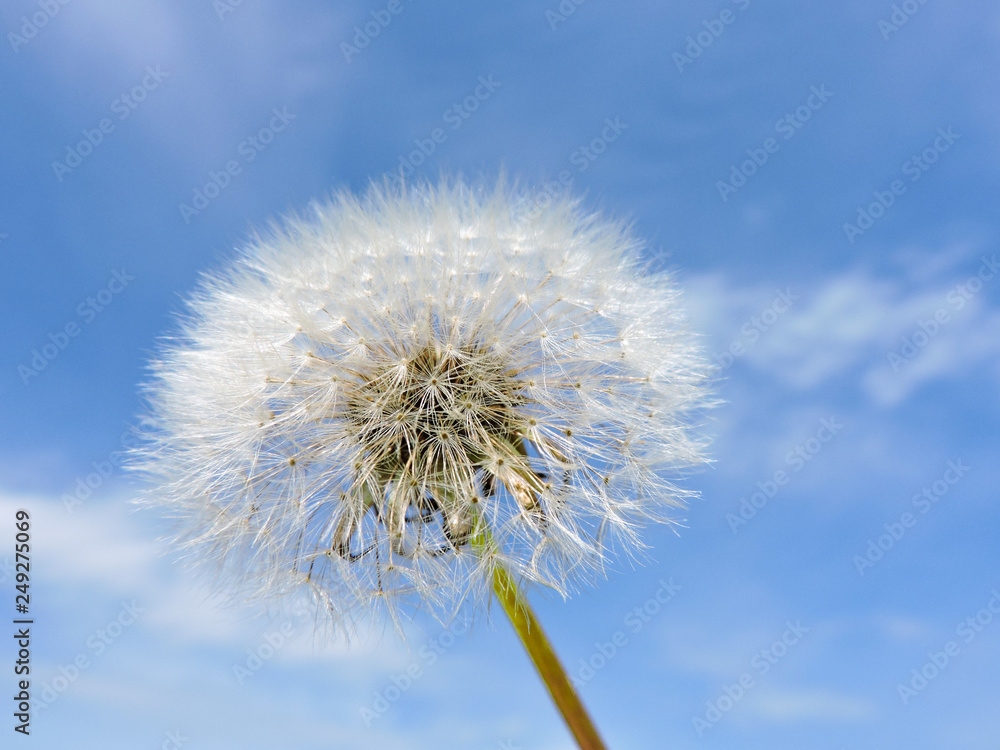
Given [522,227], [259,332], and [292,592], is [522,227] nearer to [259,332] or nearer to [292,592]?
[259,332]

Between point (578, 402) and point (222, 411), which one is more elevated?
point (222, 411)

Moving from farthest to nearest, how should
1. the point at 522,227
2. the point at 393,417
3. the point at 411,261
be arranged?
1. the point at 522,227
2. the point at 411,261
3. the point at 393,417

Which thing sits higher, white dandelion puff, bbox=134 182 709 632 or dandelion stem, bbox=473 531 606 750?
white dandelion puff, bbox=134 182 709 632

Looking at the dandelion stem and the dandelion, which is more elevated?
the dandelion

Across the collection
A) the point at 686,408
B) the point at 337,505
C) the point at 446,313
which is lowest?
the point at 686,408

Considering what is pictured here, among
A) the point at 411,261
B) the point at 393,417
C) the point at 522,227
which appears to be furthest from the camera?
the point at 522,227

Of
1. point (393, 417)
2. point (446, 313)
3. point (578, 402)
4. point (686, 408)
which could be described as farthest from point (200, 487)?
point (686, 408)

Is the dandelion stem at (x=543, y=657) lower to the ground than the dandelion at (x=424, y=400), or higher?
lower

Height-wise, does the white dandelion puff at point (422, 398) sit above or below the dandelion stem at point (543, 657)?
above
